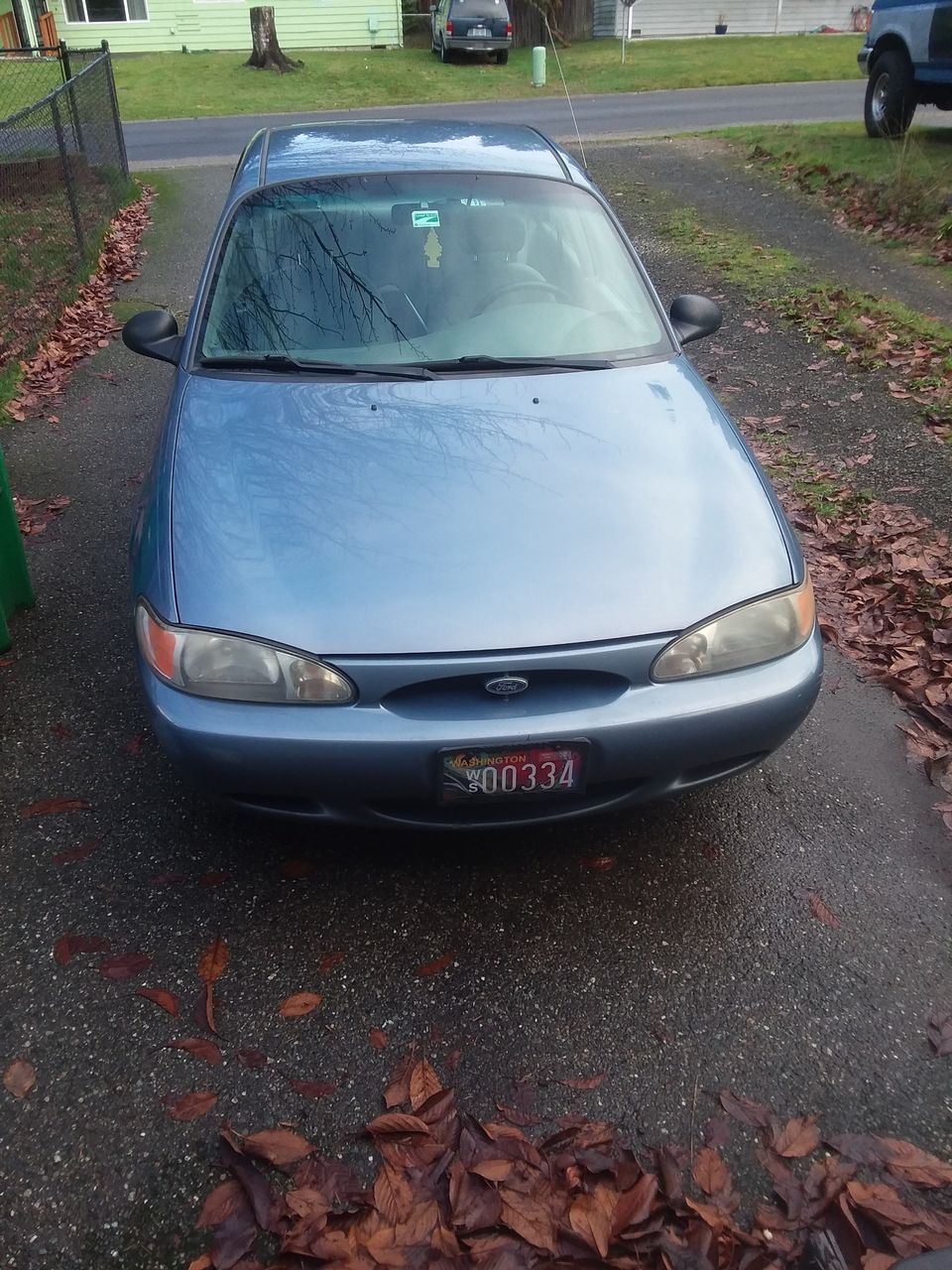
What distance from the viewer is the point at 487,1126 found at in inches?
81.0

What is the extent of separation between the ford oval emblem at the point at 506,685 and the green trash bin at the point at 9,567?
2.23 m

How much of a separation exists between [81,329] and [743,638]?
20.6 feet

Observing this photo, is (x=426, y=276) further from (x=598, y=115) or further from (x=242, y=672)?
(x=598, y=115)

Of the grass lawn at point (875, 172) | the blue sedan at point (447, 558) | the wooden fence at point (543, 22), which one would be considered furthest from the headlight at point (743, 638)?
the wooden fence at point (543, 22)

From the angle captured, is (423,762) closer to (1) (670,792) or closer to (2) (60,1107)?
(1) (670,792)

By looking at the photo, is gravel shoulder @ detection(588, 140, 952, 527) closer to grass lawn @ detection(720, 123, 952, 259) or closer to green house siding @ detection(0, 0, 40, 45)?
grass lawn @ detection(720, 123, 952, 259)

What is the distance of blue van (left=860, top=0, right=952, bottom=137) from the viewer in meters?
9.42

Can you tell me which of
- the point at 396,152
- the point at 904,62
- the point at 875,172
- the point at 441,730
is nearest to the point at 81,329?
the point at 396,152

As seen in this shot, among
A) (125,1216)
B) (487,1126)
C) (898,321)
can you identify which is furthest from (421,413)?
(898,321)

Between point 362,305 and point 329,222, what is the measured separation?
45 centimetres

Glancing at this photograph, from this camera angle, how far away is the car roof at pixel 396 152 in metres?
3.79

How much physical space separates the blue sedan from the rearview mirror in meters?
0.10

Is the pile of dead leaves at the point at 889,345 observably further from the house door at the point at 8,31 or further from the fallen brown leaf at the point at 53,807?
the house door at the point at 8,31

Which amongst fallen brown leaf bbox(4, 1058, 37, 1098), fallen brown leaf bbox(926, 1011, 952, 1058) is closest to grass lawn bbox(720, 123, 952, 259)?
fallen brown leaf bbox(926, 1011, 952, 1058)
